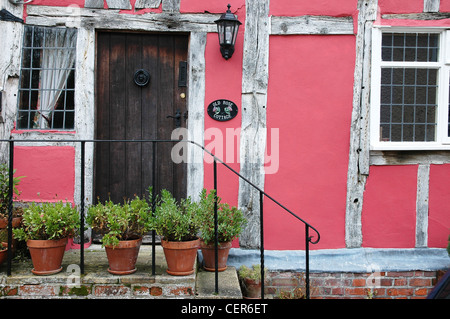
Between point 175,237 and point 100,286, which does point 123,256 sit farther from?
point 175,237

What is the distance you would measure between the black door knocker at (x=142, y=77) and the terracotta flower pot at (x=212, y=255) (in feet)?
5.89

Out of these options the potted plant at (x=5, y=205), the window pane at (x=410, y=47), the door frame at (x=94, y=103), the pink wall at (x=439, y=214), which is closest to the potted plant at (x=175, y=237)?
the door frame at (x=94, y=103)

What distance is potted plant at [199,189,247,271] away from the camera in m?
3.74

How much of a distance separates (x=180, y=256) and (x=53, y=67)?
2450mm

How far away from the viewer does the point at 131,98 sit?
15.1ft

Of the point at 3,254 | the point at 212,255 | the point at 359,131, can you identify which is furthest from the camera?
the point at 359,131

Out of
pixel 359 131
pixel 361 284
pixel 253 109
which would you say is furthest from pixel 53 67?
pixel 361 284

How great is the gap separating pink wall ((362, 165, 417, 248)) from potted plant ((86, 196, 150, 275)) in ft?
7.84

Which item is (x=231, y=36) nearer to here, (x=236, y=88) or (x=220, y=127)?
(x=236, y=88)

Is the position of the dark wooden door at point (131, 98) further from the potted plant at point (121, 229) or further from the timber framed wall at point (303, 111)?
the potted plant at point (121, 229)

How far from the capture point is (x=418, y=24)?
4.52 meters

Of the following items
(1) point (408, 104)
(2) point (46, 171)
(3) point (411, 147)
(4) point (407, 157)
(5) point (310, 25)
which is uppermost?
(5) point (310, 25)

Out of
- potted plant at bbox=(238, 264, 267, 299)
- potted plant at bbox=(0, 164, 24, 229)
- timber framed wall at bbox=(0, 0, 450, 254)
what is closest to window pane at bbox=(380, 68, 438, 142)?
timber framed wall at bbox=(0, 0, 450, 254)

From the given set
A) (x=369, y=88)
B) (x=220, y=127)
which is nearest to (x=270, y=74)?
(x=220, y=127)
